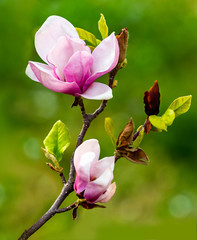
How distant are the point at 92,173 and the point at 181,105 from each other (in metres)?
0.13

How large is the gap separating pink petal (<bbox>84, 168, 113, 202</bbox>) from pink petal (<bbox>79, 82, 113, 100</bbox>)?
0.23ft

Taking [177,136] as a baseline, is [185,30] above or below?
above

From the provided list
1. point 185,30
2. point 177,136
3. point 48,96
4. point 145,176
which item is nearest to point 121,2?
point 185,30

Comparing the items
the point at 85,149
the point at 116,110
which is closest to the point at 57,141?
the point at 85,149

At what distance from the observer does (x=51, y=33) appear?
1.37 ft

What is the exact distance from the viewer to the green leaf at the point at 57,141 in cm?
45

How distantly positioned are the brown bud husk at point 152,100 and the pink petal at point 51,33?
0.33 feet

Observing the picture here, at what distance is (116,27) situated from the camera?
271 centimetres

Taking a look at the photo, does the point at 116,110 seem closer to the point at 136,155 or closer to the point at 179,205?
the point at 179,205

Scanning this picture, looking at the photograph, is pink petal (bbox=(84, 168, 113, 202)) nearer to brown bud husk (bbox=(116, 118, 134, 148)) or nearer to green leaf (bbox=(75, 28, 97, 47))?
brown bud husk (bbox=(116, 118, 134, 148))

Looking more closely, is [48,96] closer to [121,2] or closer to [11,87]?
[11,87]

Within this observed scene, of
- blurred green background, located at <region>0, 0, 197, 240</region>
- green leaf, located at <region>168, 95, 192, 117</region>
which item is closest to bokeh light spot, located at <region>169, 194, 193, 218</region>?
blurred green background, located at <region>0, 0, 197, 240</region>

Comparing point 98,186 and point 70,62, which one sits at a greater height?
point 70,62

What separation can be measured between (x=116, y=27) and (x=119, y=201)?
3.97ft
